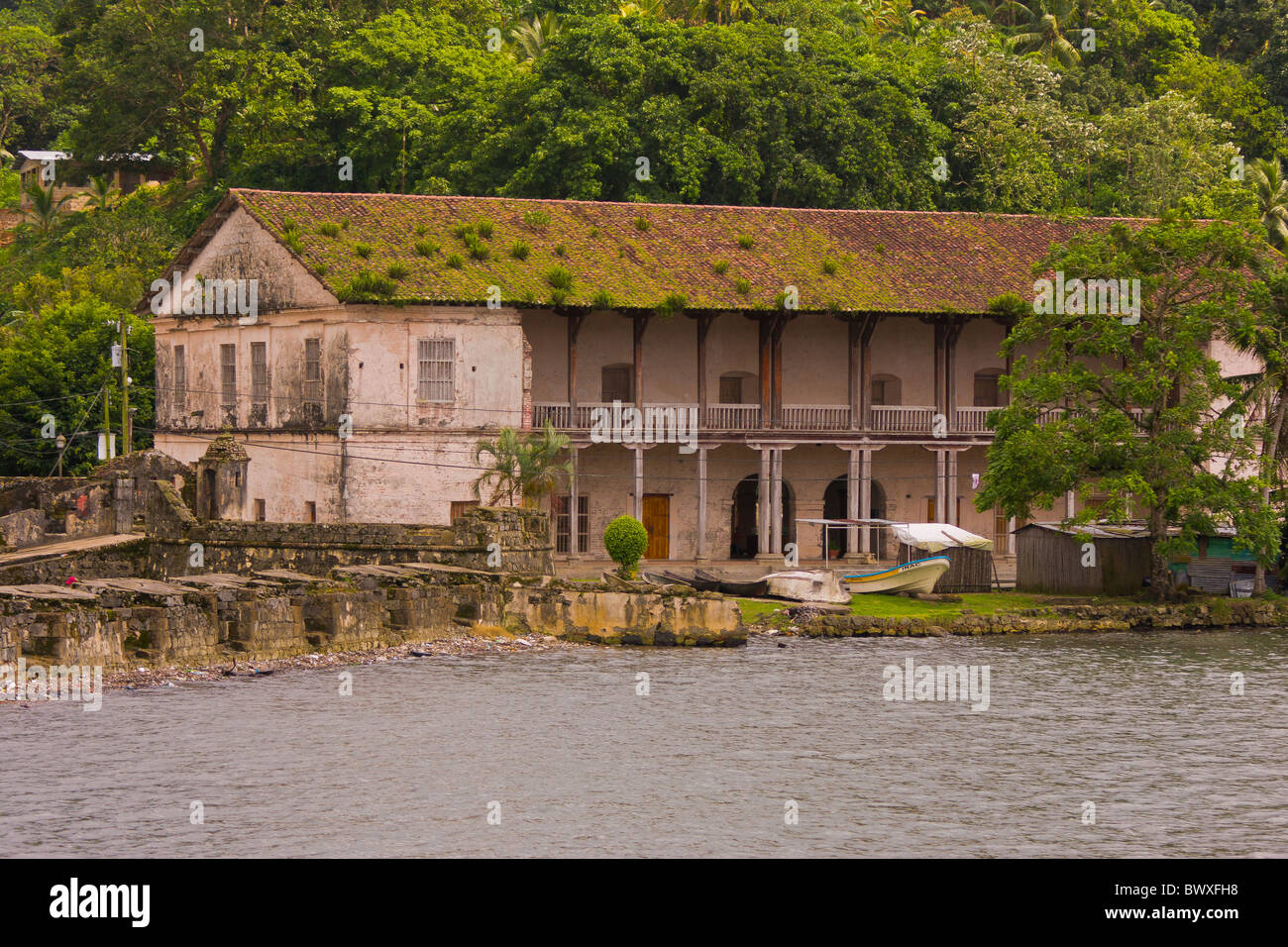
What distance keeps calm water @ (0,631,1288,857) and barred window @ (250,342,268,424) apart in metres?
16.1

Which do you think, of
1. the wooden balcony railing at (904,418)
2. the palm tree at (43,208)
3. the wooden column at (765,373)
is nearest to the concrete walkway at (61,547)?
the wooden column at (765,373)

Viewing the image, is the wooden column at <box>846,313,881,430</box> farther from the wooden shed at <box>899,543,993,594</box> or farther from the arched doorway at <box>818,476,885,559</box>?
the wooden shed at <box>899,543,993,594</box>

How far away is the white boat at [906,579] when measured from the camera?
4581 centimetres

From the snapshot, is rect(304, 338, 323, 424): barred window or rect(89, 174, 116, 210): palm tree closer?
rect(304, 338, 323, 424): barred window

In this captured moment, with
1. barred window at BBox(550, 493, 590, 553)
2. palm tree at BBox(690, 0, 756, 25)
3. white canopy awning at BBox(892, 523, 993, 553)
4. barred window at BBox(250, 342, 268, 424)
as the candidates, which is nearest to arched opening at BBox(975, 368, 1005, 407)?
white canopy awning at BBox(892, 523, 993, 553)

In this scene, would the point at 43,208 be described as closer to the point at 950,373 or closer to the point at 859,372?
the point at 859,372

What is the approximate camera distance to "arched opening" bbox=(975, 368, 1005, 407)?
55.2m

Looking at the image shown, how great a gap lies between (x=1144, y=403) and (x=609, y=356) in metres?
15.6

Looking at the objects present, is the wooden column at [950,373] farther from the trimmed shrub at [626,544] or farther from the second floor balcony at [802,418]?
the trimmed shrub at [626,544]

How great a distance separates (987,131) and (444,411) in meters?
25.5

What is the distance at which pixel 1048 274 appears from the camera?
49.1m

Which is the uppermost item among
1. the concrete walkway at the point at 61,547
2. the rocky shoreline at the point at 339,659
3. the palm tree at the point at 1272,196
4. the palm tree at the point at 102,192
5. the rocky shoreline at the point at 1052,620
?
the palm tree at the point at 102,192

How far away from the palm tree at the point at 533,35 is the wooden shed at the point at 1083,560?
3293 centimetres

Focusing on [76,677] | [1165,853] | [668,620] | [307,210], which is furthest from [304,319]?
[1165,853]
